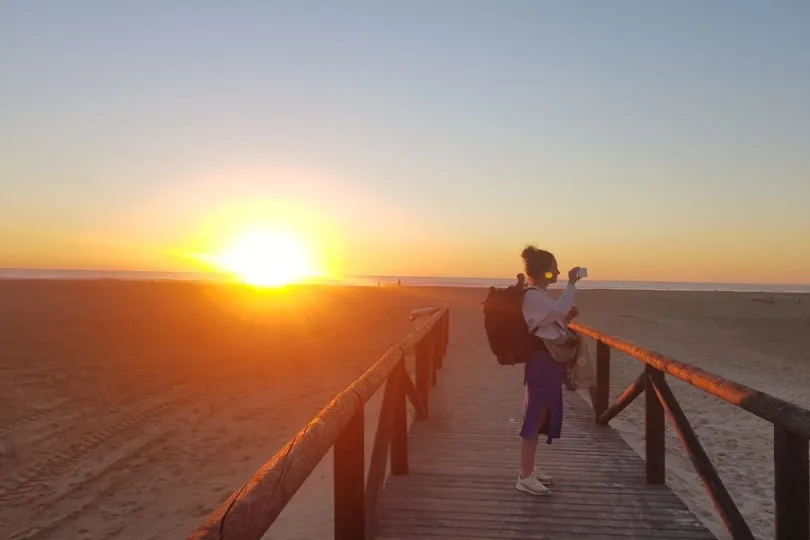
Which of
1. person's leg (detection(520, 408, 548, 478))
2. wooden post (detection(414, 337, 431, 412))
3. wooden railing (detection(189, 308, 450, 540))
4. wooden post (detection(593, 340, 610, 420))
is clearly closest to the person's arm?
person's leg (detection(520, 408, 548, 478))

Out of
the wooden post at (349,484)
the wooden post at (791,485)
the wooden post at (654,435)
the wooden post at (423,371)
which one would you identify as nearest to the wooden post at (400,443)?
the wooden post at (349,484)

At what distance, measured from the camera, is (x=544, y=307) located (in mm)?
4016

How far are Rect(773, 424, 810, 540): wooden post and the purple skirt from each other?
1500mm

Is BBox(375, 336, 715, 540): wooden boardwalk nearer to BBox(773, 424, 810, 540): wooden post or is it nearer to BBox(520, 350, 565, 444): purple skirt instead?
BBox(520, 350, 565, 444): purple skirt

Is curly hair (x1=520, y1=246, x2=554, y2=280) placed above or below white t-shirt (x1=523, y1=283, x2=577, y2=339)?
above

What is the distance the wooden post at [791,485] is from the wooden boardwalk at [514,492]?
35.5 inches

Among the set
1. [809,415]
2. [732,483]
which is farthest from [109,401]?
[809,415]

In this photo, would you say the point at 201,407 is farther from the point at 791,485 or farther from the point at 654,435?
the point at 791,485

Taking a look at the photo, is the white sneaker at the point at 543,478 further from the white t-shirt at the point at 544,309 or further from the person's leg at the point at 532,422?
the white t-shirt at the point at 544,309

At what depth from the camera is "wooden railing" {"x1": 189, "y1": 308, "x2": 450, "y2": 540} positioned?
5.35ft

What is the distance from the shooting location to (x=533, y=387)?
4180 millimetres

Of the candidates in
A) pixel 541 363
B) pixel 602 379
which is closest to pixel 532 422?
pixel 541 363

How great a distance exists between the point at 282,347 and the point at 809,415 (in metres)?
13.9

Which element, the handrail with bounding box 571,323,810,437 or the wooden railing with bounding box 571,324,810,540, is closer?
the handrail with bounding box 571,323,810,437
